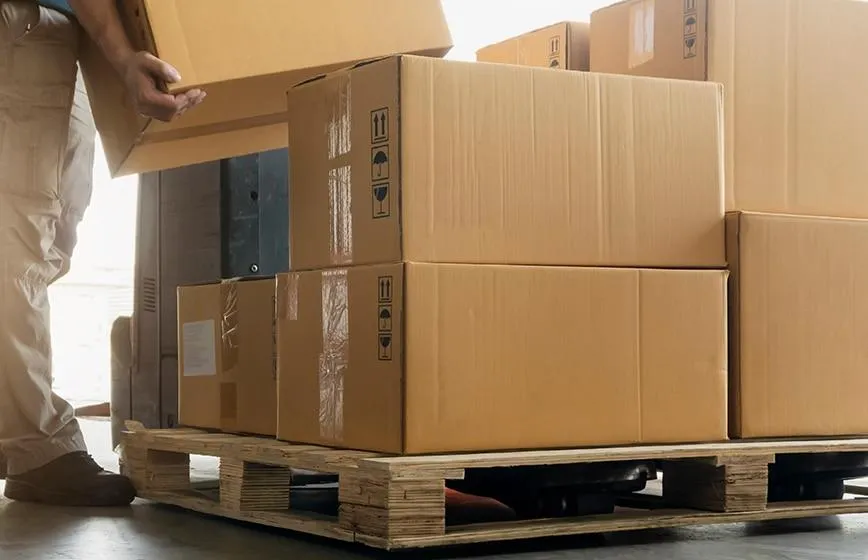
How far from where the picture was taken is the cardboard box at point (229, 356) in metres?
2.68

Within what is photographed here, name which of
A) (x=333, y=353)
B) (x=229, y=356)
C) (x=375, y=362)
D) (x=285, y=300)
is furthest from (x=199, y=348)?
(x=375, y=362)

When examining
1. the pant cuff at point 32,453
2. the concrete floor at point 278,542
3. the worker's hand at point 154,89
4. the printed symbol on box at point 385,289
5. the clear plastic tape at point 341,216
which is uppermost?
the worker's hand at point 154,89

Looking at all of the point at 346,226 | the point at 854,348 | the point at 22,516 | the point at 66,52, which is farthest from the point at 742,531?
the point at 66,52

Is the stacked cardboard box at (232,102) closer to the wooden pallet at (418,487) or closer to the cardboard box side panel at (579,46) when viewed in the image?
the wooden pallet at (418,487)

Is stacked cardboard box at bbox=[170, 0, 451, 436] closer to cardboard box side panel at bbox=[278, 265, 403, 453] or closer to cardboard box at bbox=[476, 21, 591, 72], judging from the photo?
cardboard box side panel at bbox=[278, 265, 403, 453]

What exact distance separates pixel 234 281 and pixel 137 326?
3.02ft

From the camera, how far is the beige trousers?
106 inches

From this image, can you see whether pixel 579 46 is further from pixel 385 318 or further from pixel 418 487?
pixel 418 487

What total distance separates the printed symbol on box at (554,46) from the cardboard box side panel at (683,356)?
0.88 metres

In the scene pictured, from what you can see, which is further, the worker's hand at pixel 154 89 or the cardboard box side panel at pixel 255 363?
the cardboard box side panel at pixel 255 363

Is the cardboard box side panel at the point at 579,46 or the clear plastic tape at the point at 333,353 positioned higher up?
the cardboard box side panel at the point at 579,46

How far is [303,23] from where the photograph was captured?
2.50 meters

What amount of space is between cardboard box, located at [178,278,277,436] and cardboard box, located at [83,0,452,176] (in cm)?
40

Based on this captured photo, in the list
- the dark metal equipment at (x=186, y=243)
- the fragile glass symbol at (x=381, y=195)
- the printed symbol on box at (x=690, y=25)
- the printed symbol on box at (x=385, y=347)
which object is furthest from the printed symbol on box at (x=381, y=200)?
the dark metal equipment at (x=186, y=243)
